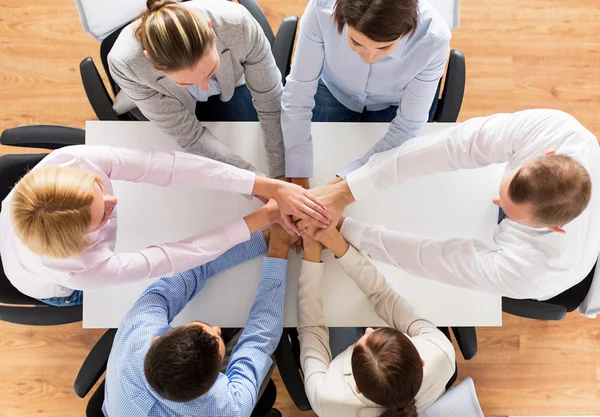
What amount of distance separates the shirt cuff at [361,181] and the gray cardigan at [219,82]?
0.25 meters

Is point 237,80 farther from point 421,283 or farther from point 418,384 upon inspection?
point 418,384

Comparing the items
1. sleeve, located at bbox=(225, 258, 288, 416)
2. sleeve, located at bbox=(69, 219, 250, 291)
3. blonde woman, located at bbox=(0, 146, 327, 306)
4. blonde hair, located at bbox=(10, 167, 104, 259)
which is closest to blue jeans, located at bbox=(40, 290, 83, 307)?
blonde woman, located at bbox=(0, 146, 327, 306)

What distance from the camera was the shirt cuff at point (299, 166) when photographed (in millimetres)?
1480

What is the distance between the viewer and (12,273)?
4.46 ft

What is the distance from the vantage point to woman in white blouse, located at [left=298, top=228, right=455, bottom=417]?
1.25 meters

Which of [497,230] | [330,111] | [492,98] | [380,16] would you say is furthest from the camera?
[492,98]

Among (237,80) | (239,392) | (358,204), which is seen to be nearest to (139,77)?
(237,80)

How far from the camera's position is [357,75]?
149 centimetres

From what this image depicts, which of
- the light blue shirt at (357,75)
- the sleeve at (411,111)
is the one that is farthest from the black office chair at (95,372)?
the sleeve at (411,111)

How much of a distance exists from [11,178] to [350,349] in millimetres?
1197

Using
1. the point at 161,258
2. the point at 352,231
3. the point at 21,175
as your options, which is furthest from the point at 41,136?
the point at 352,231

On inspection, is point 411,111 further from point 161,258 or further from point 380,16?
point 161,258

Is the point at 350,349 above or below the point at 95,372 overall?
above

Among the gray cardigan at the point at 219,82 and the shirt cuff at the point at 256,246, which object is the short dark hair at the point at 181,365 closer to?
the shirt cuff at the point at 256,246
